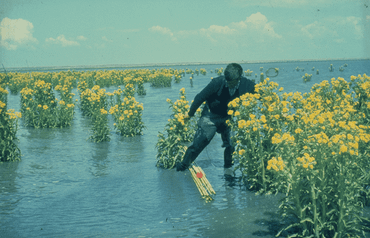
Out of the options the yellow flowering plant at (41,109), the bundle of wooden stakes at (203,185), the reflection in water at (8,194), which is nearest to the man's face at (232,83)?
the bundle of wooden stakes at (203,185)

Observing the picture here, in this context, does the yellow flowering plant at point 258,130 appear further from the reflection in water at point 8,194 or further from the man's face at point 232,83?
the reflection in water at point 8,194

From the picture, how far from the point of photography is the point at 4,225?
4.90m

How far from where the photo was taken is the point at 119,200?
227 inches

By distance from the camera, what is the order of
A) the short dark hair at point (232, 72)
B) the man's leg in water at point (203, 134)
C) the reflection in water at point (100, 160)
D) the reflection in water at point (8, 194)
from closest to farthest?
the reflection in water at point (8, 194) < the short dark hair at point (232, 72) < the man's leg in water at point (203, 134) < the reflection in water at point (100, 160)

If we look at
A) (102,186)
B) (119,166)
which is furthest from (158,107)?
(102,186)

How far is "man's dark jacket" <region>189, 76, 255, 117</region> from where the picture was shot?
6246 mm

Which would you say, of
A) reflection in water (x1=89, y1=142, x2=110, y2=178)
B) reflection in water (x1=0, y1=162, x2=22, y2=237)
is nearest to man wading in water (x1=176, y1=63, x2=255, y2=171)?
reflection in water (x1=89, y1=142, x2=110, y2=178)

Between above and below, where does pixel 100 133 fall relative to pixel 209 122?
below

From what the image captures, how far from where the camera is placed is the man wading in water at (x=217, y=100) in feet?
20.4

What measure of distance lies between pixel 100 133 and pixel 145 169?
326cm

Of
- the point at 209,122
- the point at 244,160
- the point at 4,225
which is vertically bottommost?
the point at 4,225

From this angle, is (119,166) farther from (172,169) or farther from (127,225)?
(127,225)

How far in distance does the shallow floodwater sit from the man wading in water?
801mm

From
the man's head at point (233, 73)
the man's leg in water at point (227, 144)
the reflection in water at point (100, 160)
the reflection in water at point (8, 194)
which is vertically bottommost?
the reflection in water at point (8, 194)
